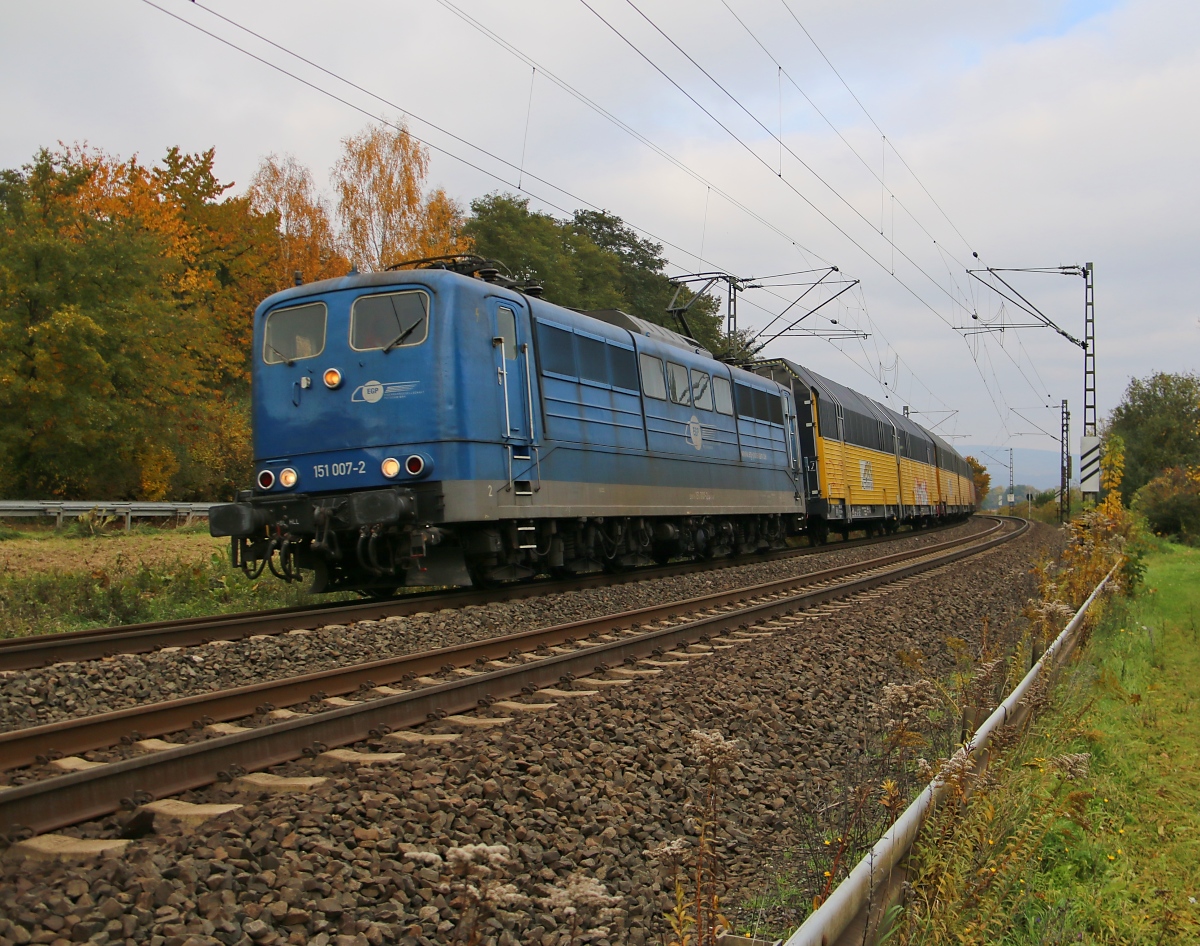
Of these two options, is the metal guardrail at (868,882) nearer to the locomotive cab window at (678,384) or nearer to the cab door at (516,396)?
the cab door at (516,396)

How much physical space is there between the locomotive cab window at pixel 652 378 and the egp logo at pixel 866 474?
41.7ft

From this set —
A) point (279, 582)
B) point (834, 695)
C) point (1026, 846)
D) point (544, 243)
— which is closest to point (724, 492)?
point (279, 582)

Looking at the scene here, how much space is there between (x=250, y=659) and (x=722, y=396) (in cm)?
1049

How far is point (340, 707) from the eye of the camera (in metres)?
5.68

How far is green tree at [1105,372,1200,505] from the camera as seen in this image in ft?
177

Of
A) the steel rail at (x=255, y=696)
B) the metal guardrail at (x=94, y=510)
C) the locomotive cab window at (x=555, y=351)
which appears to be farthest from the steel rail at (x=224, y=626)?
the metal guardrail at (x=94, y=510)

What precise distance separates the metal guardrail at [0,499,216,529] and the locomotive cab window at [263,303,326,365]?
13176 millimetres

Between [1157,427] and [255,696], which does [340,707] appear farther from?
[1157,427]

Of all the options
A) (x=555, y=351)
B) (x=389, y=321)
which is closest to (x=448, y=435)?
(x=389, y=321)

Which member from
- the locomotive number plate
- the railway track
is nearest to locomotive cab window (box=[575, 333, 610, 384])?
the locomotive number plate

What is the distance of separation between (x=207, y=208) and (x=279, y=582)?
31.5 meters

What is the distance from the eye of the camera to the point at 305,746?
187 inches

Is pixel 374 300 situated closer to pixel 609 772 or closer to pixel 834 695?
pixel 834 695

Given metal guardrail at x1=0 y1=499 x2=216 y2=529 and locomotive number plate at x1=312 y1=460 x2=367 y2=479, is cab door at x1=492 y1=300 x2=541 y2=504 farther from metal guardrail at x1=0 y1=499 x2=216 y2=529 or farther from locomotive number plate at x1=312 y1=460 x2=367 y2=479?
metal guardrail at x1=0 y1=499 x2=216 y2=529
